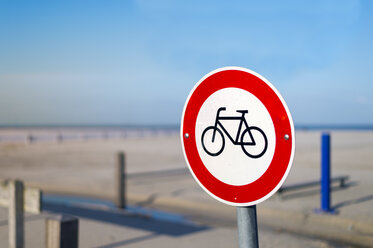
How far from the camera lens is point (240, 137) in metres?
1.88

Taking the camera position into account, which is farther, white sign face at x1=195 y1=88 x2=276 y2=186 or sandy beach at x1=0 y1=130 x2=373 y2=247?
sandy beach at x1=0 y1=130 x2=373 y2=247

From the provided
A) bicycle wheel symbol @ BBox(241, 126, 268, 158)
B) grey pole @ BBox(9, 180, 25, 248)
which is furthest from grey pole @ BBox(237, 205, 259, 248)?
grey pole @ BBox(9, 180, 25, 248)

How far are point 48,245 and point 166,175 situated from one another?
10608 millimetres

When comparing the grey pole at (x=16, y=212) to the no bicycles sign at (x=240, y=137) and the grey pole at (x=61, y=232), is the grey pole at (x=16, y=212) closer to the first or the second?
the grey pole at (x=61, y=232)

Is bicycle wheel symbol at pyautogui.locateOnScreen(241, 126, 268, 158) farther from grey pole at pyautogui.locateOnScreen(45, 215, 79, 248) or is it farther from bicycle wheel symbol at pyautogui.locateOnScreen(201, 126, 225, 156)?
grey pole at pyautogui.locateOnScreen(45, 215, 79, 248)

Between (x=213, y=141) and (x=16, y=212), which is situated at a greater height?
(x=213, y=141)

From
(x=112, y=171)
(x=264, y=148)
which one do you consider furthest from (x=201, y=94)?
(x=112, y=171)

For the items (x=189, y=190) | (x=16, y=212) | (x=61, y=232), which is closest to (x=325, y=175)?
(x=189, y=190)

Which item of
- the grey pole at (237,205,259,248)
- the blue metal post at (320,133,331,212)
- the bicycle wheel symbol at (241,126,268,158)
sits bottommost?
the blue metal post at (320,133,331,212)

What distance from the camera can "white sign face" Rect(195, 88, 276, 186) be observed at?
1843 millimetres

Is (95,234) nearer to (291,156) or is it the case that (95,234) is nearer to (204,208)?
(204,208)

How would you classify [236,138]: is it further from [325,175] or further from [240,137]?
[325,175]

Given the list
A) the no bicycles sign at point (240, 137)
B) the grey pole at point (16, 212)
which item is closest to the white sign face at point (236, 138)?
the no bicycles sign at point (240, 137)

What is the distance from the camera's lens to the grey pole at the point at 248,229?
→ 1813 millimetres
